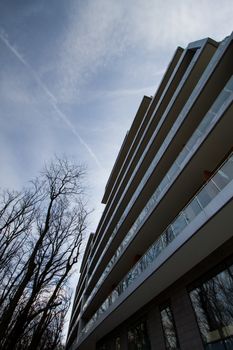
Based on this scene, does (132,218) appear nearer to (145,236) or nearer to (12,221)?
(145,236)

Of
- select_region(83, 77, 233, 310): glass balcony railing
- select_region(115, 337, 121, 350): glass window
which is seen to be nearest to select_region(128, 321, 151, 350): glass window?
select_region(115, 337, 121, 350): glass window

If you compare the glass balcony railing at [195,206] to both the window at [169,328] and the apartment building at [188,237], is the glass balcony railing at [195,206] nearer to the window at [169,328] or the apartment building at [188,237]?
the apartment building at [188,237]

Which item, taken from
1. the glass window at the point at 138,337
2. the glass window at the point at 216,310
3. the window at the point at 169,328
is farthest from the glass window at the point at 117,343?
the glass window at the point at 216,310

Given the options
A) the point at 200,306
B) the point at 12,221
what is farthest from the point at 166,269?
the point at 12,221

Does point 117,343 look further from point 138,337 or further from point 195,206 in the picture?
point 195,206

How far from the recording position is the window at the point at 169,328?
10.2m

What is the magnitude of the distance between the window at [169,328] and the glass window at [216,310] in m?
1.99

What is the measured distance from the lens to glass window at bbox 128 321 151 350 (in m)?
12.7

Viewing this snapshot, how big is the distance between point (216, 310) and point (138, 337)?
7601mm

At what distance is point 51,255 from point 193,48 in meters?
17.8

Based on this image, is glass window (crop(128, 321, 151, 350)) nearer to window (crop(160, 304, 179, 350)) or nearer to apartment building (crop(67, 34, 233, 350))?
apartment building (crop(67, 34, 233, 350))

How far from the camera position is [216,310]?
8.27 m

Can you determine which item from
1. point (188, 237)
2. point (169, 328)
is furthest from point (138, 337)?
point (188, 237)

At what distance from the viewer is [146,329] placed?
1291 cm
